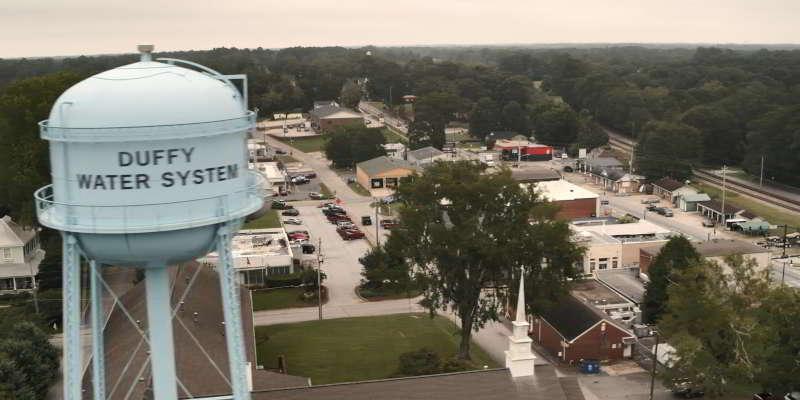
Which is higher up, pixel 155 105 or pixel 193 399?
pixel 155 105

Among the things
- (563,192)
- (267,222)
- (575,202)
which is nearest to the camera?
(267,222)

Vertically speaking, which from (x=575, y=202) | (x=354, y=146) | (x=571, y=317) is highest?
(x=354, y=146)

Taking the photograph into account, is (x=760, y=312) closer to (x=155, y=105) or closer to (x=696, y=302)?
(x=696, y=302)

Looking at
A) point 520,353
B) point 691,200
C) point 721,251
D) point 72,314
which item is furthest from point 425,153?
point 72,314

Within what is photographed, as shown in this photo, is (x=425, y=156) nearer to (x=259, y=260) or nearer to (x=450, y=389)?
(x=259, y=260)

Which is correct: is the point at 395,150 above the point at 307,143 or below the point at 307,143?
above

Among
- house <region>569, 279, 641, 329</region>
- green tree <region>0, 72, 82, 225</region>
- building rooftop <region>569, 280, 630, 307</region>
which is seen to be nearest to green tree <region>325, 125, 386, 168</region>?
green tree <region>0, 72, 82, 225</region>

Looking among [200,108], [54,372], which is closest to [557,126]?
[54,372]
